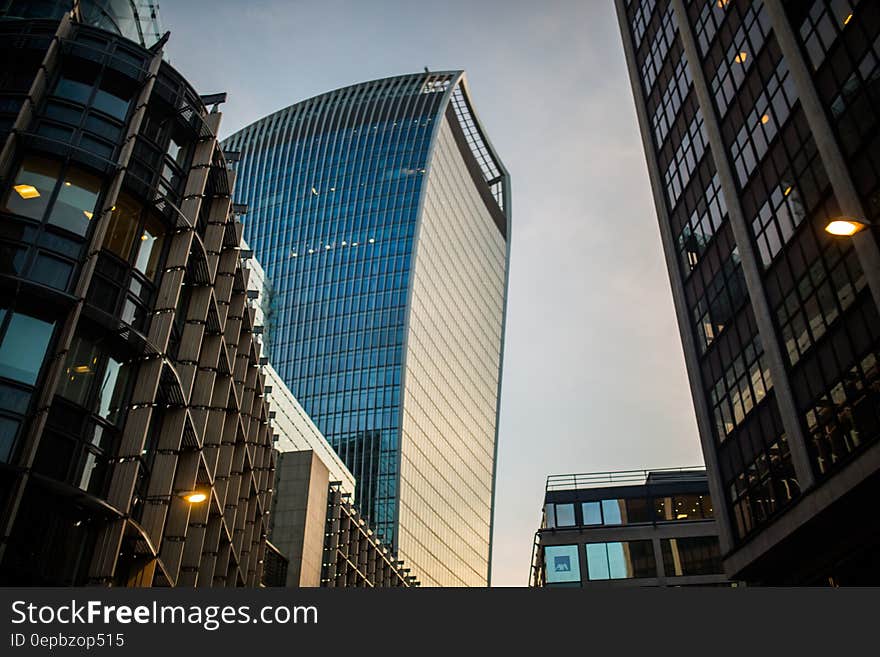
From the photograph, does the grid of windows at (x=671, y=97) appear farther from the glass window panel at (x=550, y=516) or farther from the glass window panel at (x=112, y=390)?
the glass window panel at (x=112, y=390)

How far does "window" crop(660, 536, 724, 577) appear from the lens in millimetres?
64281

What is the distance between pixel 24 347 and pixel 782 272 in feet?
94.7

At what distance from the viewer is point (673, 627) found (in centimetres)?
1261

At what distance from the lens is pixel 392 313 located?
162 meters

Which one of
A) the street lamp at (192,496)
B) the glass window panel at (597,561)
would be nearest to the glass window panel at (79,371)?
the street lamp at (192,496)

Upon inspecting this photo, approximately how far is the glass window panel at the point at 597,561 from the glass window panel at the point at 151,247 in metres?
48.8

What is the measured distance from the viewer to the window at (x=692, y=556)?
64.3m

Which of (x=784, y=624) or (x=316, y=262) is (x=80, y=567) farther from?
(x=316, y=262)

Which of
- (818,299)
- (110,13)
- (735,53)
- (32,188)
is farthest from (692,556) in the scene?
(32,188)

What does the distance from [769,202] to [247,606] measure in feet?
100.0

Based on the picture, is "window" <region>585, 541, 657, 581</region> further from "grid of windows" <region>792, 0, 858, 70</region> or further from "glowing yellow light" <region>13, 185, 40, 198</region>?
"glowing yellow light" <region>13, 185, 40, 198</region>

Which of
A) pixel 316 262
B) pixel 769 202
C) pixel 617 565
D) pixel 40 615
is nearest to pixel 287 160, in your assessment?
pixel 316 262

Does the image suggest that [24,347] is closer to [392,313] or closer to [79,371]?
[79,371]

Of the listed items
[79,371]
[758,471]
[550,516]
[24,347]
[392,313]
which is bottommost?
[24,347]
